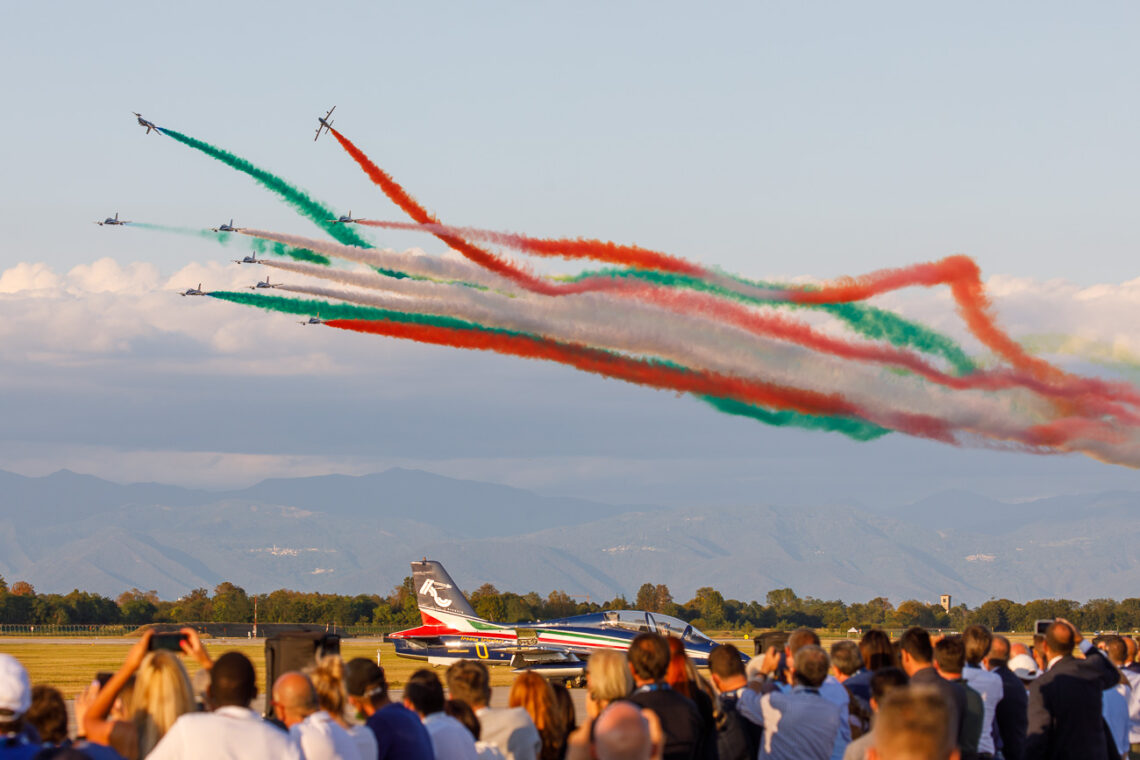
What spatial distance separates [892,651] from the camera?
13219 millimetres

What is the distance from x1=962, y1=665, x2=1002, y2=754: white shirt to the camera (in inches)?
503

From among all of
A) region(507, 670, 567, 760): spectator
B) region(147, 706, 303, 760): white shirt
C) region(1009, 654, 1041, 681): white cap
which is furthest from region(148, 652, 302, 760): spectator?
region(1009, 654, 1041, 681): white cap

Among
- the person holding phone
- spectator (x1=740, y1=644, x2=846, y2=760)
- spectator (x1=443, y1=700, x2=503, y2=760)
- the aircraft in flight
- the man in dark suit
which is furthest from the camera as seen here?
the aircraft in flight

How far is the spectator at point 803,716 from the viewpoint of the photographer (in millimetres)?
11125

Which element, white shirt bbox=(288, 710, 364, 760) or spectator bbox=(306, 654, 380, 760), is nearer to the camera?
white shirt bbox=(288, 710, 364, 760)

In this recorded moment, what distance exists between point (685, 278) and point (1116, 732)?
36.6 m

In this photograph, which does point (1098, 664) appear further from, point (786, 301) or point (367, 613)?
point (367, 613)

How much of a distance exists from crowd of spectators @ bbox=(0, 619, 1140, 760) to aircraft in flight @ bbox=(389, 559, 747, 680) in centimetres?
2473

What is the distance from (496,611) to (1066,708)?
8210cm

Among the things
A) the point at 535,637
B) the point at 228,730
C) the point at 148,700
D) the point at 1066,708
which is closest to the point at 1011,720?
the point at 1066,708

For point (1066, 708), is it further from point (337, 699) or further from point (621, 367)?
point (621, 367)

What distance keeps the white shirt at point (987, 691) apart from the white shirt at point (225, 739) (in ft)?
25.2

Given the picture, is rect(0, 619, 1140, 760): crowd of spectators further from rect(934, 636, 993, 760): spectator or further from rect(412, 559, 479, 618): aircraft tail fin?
rect(412, 559, 479, 618): aircraft tail fin

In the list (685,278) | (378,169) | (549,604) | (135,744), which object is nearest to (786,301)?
(685,278)
